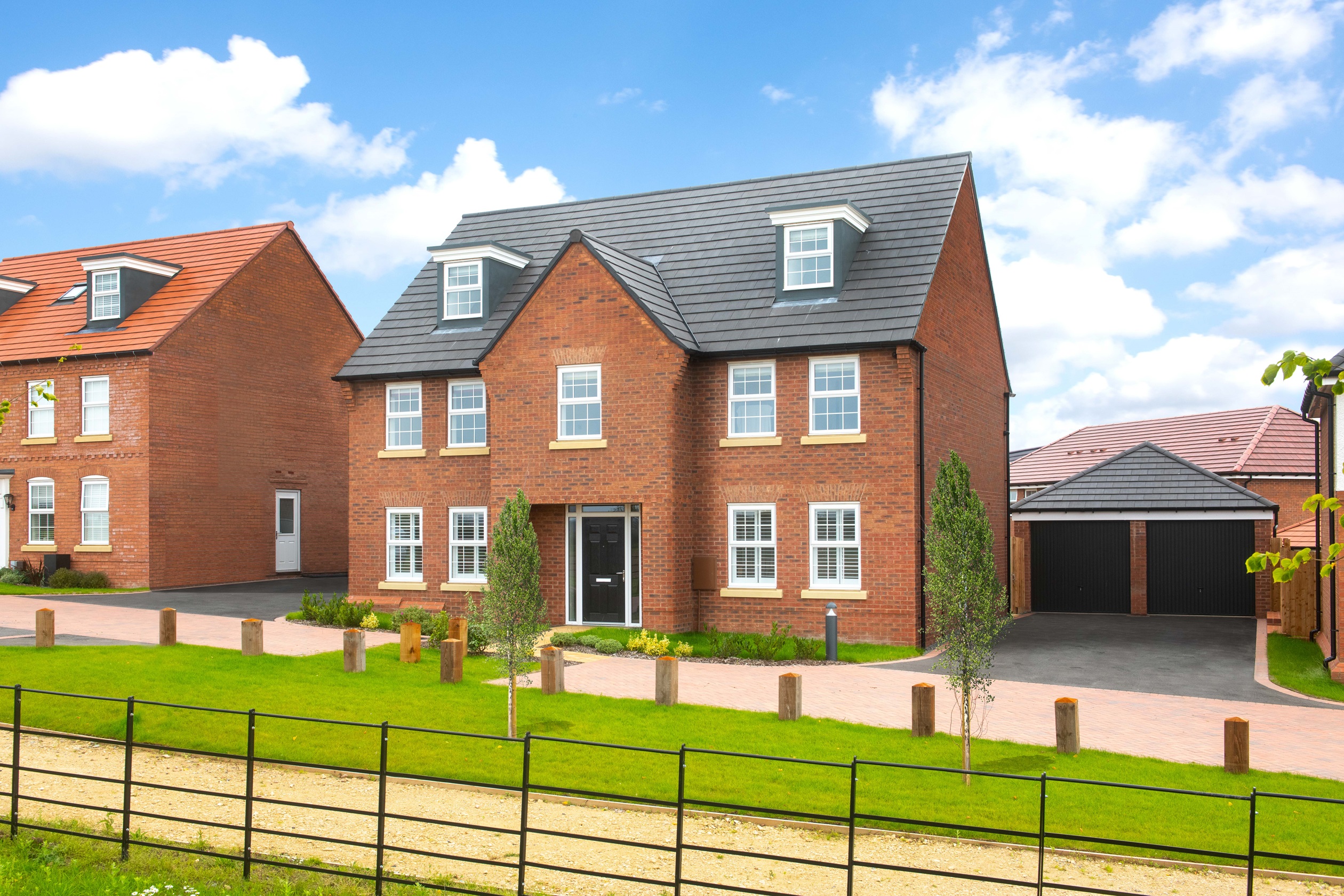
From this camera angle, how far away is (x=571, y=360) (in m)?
21.7

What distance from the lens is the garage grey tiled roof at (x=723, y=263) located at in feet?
69.8

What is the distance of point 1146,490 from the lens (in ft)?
91.9

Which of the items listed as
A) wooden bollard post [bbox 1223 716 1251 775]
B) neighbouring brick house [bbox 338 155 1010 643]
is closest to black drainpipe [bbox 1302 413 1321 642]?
neighbouring brick house [bbox 338 155 1010 643]

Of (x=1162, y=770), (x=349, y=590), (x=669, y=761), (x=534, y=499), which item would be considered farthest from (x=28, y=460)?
A: (x=1162, y=770)

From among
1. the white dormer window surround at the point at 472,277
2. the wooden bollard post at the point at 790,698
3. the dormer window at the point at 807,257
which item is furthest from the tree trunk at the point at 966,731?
the white dormer window surround at the point at 472,277

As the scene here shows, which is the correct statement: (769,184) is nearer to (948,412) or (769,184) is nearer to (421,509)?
(948,412)

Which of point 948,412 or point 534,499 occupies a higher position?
point 948,412

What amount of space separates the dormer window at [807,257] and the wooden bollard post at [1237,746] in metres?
12.9

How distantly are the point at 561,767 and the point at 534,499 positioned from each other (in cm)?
1107

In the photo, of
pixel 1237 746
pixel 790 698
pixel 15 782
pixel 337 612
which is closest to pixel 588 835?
pixel 15 782

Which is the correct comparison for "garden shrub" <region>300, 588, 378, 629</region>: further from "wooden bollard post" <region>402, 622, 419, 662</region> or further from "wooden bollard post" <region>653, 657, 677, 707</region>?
"wooden bollard post" <region>653, 657, 677, 707</region>

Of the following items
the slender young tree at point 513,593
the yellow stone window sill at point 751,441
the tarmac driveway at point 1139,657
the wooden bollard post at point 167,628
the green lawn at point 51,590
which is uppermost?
the yellow stone window sill at point 751,441

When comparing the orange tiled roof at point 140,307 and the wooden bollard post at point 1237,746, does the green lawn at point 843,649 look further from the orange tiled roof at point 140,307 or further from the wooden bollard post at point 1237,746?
the orange tiled roof at point 140,307

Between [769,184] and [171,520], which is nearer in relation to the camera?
[769,184]
